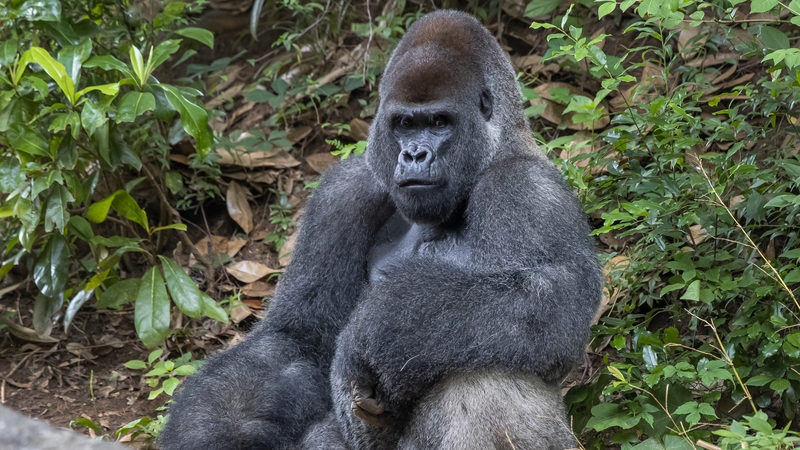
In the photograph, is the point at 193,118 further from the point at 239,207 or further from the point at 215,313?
the point at 239,207

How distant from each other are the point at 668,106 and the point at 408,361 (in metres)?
1.80

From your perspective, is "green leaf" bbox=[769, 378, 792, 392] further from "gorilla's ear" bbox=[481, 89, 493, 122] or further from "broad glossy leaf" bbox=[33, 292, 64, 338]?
"broad glossy leaf" bbox=[33, 292, 64, 338]

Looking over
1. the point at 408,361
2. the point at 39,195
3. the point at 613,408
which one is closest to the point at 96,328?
the point at 39,195

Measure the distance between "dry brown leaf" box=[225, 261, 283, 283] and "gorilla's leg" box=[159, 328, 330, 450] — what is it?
170cm

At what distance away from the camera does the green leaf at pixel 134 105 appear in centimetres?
380

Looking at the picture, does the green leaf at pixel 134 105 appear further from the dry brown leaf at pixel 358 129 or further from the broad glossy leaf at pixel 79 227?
the dry brown leaf at pixel 358 129

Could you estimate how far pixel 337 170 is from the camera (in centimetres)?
353

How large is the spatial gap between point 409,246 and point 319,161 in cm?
259

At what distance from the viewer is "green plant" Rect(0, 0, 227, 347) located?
389 centimetres

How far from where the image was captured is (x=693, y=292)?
3.07 m

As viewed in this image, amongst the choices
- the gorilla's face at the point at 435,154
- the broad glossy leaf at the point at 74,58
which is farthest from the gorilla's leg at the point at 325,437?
the broad glossy leaf at the point at 74,58

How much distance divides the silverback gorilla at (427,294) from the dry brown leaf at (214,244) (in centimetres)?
196

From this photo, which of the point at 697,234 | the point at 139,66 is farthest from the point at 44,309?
the point at 697,234

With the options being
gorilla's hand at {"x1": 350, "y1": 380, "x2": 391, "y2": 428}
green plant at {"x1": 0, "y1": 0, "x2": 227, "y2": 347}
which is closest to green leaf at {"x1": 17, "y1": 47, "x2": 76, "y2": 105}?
green plant at {"x1": 0, "y1": 0, "x2": 227, "y2": 347}
